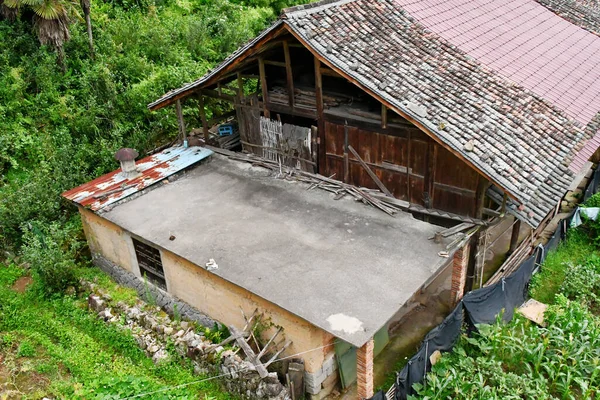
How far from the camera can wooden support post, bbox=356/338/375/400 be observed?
9882 mm

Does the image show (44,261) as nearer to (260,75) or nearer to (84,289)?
(84,289)

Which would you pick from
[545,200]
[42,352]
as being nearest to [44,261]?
[42,352]

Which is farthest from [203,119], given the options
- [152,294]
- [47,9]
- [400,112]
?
[400,112]

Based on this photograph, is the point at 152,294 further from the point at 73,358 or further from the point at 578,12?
the point at 578,12

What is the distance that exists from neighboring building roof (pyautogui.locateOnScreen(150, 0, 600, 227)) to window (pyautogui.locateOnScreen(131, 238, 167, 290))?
478cm

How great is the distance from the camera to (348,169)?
46.5 feet

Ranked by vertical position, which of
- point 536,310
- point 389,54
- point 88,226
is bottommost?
point 536,310

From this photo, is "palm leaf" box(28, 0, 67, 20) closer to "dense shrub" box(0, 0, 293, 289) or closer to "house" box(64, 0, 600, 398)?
"dense shrub" box(0, 0, 293, 289)

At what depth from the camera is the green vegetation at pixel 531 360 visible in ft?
34.6

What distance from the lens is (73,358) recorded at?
473 inches

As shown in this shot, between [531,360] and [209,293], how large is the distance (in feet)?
24.1

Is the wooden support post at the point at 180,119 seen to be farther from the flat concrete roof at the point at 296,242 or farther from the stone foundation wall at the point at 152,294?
the stone foundation wall at the point at 152,294

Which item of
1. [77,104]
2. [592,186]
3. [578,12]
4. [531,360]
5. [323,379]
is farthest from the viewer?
[578,12]

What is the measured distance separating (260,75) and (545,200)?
26.5ft
